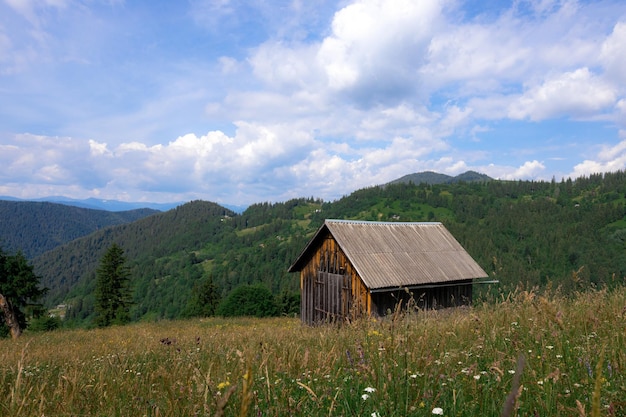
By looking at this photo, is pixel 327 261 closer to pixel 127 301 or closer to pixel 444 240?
pixel 444 240

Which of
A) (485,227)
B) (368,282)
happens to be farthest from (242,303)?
(485,227)

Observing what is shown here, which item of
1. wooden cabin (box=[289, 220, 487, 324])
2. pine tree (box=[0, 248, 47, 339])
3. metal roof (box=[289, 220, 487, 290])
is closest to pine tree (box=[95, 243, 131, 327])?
pine tree (box=[0, 248, 47, 339])

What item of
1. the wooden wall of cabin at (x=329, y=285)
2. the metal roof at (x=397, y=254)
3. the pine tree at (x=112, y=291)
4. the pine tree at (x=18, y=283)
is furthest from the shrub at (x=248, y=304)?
the metal roof at (x=397, y=254)

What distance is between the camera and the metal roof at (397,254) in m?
19.9

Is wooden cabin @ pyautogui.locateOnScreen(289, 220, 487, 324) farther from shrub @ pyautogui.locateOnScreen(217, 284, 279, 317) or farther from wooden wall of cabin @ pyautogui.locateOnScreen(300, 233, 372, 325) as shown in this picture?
shrub @ pyautogui.locateOnScreen(217, 284, 279, 317)

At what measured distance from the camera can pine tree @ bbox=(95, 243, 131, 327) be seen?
45.3 m

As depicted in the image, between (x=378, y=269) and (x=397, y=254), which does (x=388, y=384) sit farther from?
(x=397, y=254)

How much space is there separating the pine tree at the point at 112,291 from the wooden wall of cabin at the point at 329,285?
100ft

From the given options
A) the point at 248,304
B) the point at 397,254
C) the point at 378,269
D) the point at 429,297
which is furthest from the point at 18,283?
the point at 429,297

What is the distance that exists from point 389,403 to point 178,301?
15139 cm

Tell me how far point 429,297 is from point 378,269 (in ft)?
12.6

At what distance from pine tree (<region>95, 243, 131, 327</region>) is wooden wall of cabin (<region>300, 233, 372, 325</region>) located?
1201 inches

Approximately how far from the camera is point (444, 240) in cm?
2473

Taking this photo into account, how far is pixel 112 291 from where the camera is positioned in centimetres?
4666
